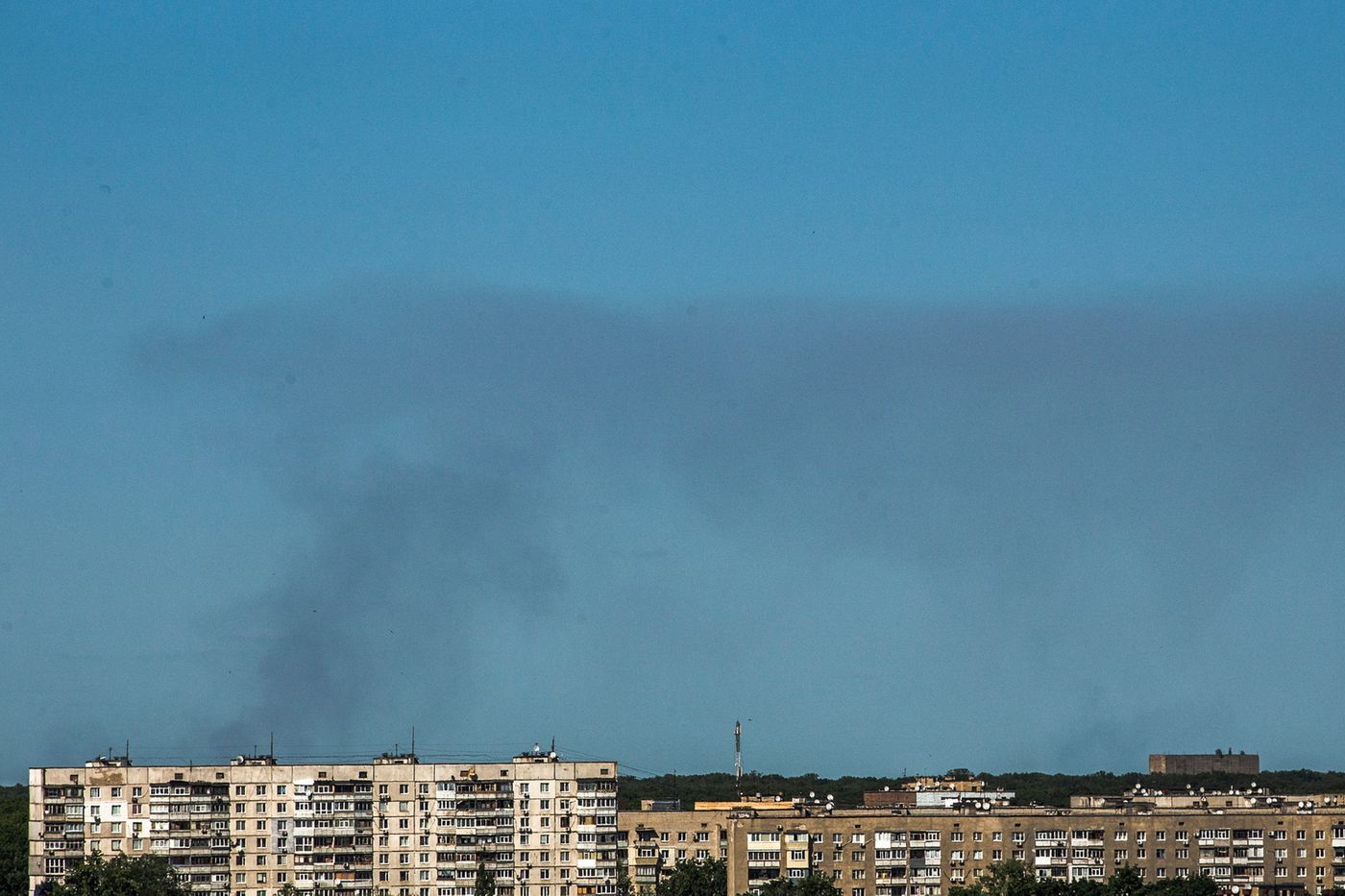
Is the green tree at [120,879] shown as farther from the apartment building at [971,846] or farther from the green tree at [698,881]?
the apartment building at [971,846]

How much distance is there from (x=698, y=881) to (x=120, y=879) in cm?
4338

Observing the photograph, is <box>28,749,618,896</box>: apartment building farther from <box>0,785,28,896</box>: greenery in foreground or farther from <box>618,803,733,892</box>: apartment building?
<box>0,785,28,896</box>: greenery in foreground

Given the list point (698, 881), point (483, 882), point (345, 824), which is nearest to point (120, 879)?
point (345, 824)

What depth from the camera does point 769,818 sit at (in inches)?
5871

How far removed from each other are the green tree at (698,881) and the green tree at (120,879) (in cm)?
3611

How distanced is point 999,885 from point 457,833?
3913 centimetres

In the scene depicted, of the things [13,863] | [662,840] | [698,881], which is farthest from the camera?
[13,863]

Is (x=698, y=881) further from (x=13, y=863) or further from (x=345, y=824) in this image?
(x=13, y=863)

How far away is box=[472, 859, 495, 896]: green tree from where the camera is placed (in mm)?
147625

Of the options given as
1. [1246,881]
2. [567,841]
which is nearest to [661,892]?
[567,841]

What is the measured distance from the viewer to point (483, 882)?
485 feet

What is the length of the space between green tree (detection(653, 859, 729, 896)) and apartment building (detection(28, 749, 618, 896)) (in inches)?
284

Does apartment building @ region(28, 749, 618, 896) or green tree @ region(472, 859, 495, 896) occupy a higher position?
apartment building @ region(28, 749, 618, 896)

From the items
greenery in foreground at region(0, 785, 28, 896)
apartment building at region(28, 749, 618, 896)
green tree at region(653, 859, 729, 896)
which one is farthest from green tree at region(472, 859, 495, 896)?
greenery in foreground at region(0, 785, 28, 896)
